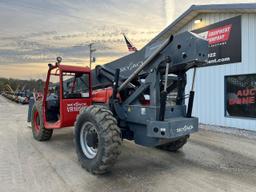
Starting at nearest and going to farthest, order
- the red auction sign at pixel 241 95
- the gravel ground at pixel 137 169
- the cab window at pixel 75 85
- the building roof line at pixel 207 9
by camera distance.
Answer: the gravel ground at pixel 137 169
the cab window at pixel 75 85
the building roof line at pixel 207 9
the red auction sign at pixel 241 95

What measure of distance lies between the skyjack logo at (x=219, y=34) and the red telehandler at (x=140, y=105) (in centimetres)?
662

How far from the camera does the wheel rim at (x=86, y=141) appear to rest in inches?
241

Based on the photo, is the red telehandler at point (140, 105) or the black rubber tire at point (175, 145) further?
the black rubber tire at point (175, 145)

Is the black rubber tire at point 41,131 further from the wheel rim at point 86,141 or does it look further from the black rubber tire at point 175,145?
the black rubber tire at point 175,145

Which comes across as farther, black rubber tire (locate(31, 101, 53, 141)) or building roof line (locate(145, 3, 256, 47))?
building roof line (locate(145, 3, 256, 47))

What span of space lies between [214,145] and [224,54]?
16.4 feet

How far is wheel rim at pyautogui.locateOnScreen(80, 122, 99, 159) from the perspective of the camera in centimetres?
612

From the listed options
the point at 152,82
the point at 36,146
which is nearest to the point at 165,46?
the point at 152,82

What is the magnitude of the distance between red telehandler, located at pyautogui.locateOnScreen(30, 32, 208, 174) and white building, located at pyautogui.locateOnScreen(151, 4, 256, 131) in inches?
201

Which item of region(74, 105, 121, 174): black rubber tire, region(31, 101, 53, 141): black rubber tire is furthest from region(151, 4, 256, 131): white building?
region(74, 105, 121, 174): black rubber tire

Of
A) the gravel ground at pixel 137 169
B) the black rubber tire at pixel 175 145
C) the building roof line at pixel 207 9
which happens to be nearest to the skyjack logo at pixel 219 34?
the building roof line at pixel 207 9

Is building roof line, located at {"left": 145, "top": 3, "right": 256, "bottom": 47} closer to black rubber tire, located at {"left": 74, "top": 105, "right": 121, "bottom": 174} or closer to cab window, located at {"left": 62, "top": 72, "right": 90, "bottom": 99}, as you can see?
cab window, located at {"left": 62, "top": 72, "right": 90, "bottom": 99}

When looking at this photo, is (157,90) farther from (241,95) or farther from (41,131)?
(241,95)

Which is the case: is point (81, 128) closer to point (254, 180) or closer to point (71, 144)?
point (71, 144)
